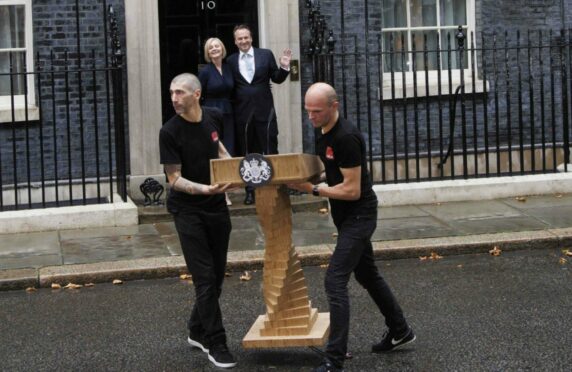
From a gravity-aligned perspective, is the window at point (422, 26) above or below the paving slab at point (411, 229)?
above

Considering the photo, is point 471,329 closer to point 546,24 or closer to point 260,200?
point 260,200

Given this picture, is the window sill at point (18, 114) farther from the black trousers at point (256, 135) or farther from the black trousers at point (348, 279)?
the black trousers at point (348, 279)

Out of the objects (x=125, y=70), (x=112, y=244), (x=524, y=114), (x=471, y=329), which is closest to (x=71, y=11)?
(x=125, y=70)

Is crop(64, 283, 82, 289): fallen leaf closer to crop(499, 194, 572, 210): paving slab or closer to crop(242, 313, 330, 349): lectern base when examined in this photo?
crop(242, 313, 330, 349): lectern base

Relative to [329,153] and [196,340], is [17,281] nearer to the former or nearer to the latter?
[196,340]

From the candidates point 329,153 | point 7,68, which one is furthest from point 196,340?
point 7,68

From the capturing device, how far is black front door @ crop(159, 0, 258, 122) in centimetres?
1205

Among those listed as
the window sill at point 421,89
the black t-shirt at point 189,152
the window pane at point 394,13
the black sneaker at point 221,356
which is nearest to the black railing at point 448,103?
the window sill at point 421,89

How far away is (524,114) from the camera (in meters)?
13.0

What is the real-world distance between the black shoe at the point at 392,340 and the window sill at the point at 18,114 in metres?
6.11

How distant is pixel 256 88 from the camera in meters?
10.8

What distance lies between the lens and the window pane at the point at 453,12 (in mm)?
12961

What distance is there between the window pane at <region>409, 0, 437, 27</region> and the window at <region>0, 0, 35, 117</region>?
179 inches

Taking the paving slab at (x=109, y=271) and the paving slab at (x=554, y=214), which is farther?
the paving slab at (x=554, y=214)
